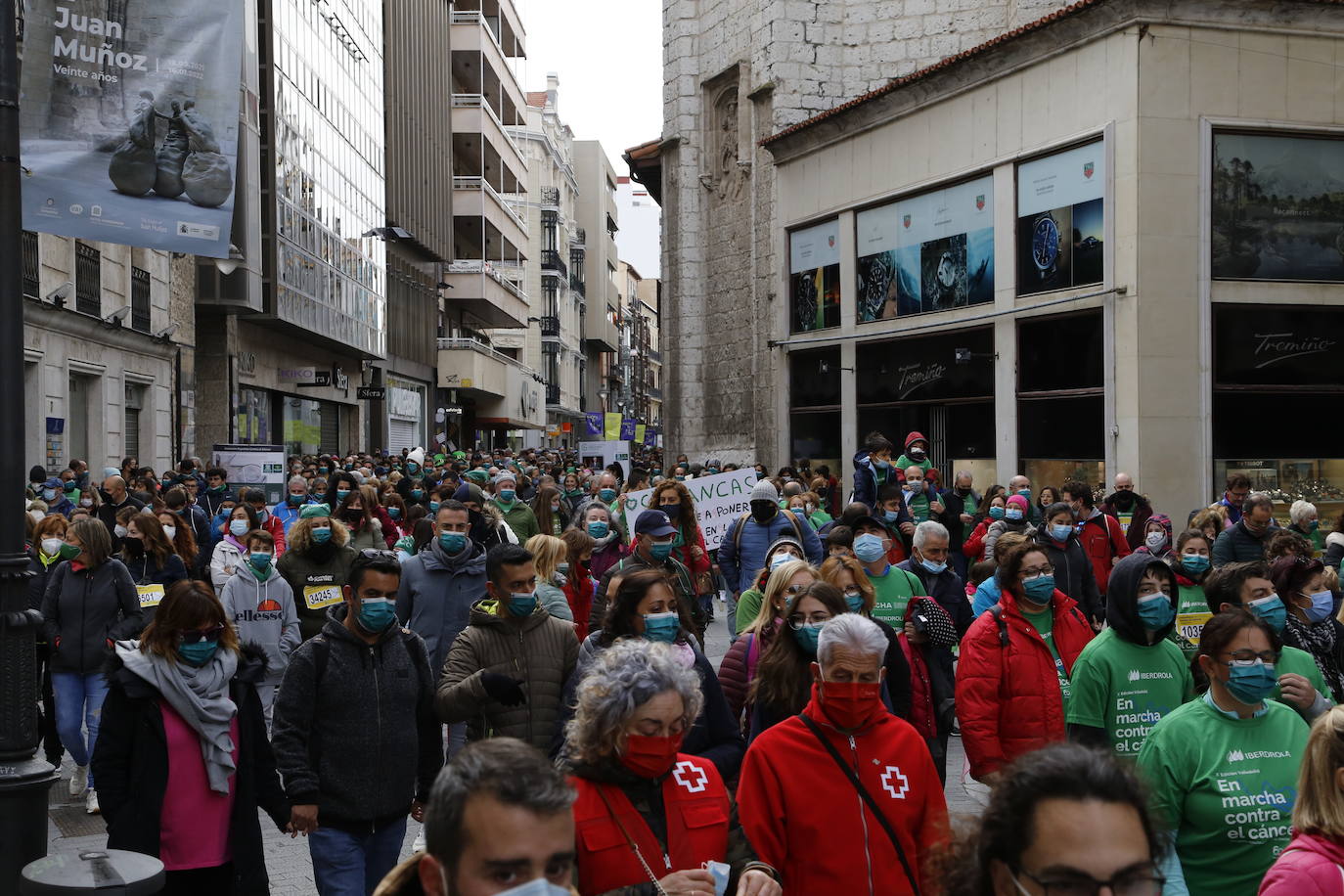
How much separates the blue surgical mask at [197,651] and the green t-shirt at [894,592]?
402 centimetres

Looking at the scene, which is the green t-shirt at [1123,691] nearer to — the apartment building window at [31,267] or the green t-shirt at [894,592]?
the green t-shirt at [894,592]

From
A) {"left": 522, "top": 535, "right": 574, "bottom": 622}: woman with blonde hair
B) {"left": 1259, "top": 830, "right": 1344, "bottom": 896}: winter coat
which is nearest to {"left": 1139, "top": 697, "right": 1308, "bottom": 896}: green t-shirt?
{"left": 1259, "top": 830, "right": 1344, "bottom": 896}: winter coat

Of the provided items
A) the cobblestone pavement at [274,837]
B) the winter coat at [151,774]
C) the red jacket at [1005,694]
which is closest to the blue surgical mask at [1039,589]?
the red jacket at [1005,694]

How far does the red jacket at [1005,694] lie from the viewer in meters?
5.99

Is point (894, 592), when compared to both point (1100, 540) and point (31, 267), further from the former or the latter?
point (31, 267)

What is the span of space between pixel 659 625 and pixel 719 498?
28.9ft

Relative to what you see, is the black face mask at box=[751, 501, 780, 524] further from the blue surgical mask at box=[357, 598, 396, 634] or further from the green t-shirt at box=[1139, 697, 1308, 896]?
the green t-shirt at box=[1139, 697, 1308, 896]

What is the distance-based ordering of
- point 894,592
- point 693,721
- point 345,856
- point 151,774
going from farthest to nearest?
1. point 894,592
2. point 345,856
3. point 151,774
4. point 693,721

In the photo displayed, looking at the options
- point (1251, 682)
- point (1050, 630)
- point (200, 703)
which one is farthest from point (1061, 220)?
point (200, 703)

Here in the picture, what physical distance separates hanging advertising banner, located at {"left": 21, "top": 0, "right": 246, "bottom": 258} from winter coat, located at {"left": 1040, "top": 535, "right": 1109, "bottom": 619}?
620cm

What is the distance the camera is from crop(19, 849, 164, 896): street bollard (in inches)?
168

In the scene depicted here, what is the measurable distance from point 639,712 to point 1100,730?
8.58 ft

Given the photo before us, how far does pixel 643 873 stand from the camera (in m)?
3.68

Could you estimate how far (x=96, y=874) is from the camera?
14.3ft
